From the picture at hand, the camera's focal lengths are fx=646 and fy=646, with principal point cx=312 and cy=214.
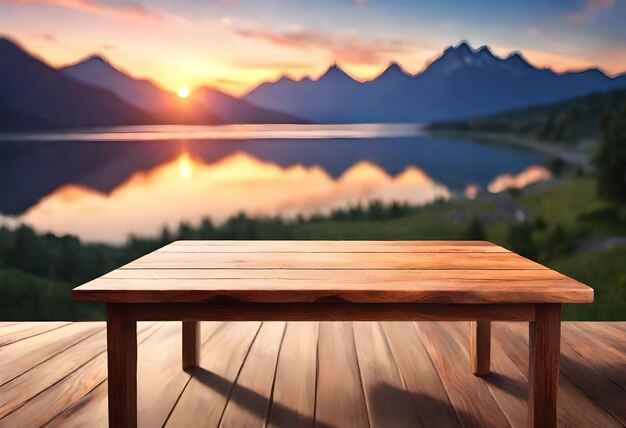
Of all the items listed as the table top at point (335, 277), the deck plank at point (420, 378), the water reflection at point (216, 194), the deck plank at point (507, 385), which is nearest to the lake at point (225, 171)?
the water reflection at point (216, 194)

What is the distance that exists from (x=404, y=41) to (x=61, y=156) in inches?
103

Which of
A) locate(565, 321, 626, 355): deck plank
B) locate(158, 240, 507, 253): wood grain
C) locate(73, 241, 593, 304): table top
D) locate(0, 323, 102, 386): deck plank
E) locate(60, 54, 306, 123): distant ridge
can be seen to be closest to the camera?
locate(73, 241, 593, 304): table top

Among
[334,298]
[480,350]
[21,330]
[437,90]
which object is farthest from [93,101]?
[334,298]

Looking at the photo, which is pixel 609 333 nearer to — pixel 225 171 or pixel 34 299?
pixel 225 171

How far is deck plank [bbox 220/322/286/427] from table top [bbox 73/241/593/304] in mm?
514

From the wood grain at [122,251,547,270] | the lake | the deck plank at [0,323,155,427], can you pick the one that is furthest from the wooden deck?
the lake

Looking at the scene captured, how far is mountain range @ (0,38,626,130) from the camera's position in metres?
4.68

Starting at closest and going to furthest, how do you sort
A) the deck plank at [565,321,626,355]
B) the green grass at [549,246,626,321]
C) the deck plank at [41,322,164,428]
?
the deck plank at [41,322,164,428] < the deck plank at [565,321,626,355] < the green grass at [549,246,626,321]

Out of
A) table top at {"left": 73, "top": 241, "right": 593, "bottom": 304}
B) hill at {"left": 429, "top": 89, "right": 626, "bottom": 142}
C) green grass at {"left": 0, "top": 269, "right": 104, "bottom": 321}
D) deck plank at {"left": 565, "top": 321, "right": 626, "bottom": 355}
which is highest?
hill at {"left": 429, "top": 89, "right": 626, "bottom": 142}

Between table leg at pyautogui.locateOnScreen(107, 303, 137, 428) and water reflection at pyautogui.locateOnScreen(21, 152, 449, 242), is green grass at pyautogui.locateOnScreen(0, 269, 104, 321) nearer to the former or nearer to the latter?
water reflection at pyautogui.locateOnScreen(21, 152, 449, 242)

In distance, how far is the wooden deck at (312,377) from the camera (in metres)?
2.11

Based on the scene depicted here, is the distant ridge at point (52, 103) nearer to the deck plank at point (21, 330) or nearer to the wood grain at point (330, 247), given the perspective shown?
the deck plank at point (21, 330)

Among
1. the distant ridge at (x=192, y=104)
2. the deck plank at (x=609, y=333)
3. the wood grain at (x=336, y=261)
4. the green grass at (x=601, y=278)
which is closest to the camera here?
the wood grain at (x=336, y=261)

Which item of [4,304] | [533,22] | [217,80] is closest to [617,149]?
[533,22]
